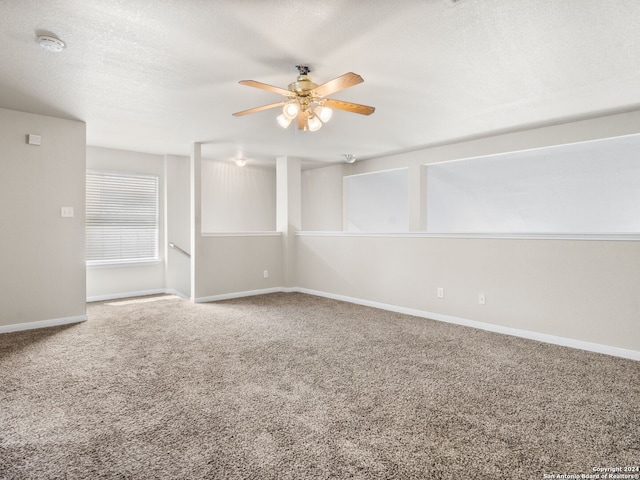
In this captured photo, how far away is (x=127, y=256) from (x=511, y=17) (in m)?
5.89

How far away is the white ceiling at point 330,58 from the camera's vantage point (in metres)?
2.11

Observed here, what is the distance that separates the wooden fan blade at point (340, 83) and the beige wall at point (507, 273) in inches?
95.7

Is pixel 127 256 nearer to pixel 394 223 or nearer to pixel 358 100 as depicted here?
pixel 358 100

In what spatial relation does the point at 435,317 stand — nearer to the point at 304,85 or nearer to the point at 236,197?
the point at 304,85

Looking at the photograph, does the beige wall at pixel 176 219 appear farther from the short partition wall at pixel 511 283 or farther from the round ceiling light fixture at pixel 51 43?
the round ceiling light fixture at pixel 51 43

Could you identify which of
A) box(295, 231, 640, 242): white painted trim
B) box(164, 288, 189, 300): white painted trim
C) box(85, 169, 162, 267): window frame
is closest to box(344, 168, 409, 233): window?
box(295, 231, 640, 242): white painted trim

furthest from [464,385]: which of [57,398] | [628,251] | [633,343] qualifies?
[57,398]

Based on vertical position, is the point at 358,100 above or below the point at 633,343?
above

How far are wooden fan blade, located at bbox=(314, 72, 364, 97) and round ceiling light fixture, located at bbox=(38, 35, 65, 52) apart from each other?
1.71 meters

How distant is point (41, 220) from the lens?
4.06 metres

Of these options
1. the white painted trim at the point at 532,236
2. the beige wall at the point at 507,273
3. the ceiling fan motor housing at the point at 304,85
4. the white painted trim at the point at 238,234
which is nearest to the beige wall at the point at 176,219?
the white painted trim at the point at 238,234

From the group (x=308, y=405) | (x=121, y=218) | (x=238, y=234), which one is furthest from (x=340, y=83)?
(x=121, y=218)

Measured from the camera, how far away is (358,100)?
3.62 m

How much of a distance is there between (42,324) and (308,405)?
3516 millimetres
